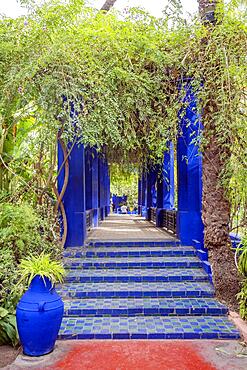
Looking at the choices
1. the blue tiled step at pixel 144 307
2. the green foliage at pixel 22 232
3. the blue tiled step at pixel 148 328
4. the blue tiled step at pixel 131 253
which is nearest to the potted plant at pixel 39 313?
the blue tiled step at pixel 148 328

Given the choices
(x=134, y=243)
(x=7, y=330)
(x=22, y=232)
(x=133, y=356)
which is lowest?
(x=133, y=356)

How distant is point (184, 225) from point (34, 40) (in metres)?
4.76

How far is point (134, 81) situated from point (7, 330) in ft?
15.3

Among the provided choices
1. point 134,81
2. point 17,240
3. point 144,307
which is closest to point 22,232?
point 17,240

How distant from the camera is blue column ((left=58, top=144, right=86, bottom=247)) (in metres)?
7.80

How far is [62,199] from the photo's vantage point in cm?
785

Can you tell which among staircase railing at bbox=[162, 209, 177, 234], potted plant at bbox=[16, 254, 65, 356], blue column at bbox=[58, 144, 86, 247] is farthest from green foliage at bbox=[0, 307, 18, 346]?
staircase railing at bbox=[162, 209, 177, 234]

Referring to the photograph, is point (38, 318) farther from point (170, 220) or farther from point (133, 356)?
point (170, 220)

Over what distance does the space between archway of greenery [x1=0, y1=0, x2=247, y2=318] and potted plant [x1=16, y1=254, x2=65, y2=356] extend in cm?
241

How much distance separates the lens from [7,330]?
477 centimetres

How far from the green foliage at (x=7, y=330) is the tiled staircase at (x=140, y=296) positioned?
0.62m

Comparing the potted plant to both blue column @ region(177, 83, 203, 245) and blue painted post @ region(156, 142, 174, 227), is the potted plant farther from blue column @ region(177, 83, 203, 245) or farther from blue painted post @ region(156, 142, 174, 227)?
blue painted post @ region(156, 142, 174, 227)

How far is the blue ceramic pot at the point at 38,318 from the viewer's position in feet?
14.2

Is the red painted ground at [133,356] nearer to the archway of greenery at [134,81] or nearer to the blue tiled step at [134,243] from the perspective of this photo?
the archway of greenery at [134,81]
